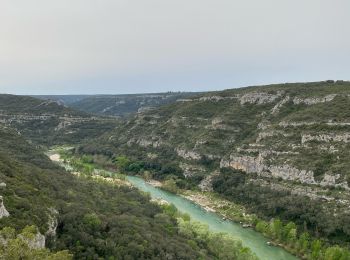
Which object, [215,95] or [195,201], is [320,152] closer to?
[195,201]

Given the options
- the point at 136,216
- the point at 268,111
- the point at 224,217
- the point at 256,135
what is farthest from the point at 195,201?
the point at 268,111

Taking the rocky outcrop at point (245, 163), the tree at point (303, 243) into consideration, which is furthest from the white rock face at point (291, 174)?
the tree at point (303, 243)

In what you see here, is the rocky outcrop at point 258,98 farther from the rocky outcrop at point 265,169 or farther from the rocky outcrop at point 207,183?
A: the rocky outcrop at point 207,183

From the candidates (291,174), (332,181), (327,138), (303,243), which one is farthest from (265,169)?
(303,243)

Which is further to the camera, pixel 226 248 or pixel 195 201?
pixel 195 201

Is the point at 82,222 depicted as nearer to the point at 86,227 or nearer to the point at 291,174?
the point at 86,227

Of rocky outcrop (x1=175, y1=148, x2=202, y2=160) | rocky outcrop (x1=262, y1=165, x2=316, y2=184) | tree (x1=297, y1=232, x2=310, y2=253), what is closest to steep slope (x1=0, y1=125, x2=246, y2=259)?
tree (x1=297, y1=232, x2=310, y2=253)
